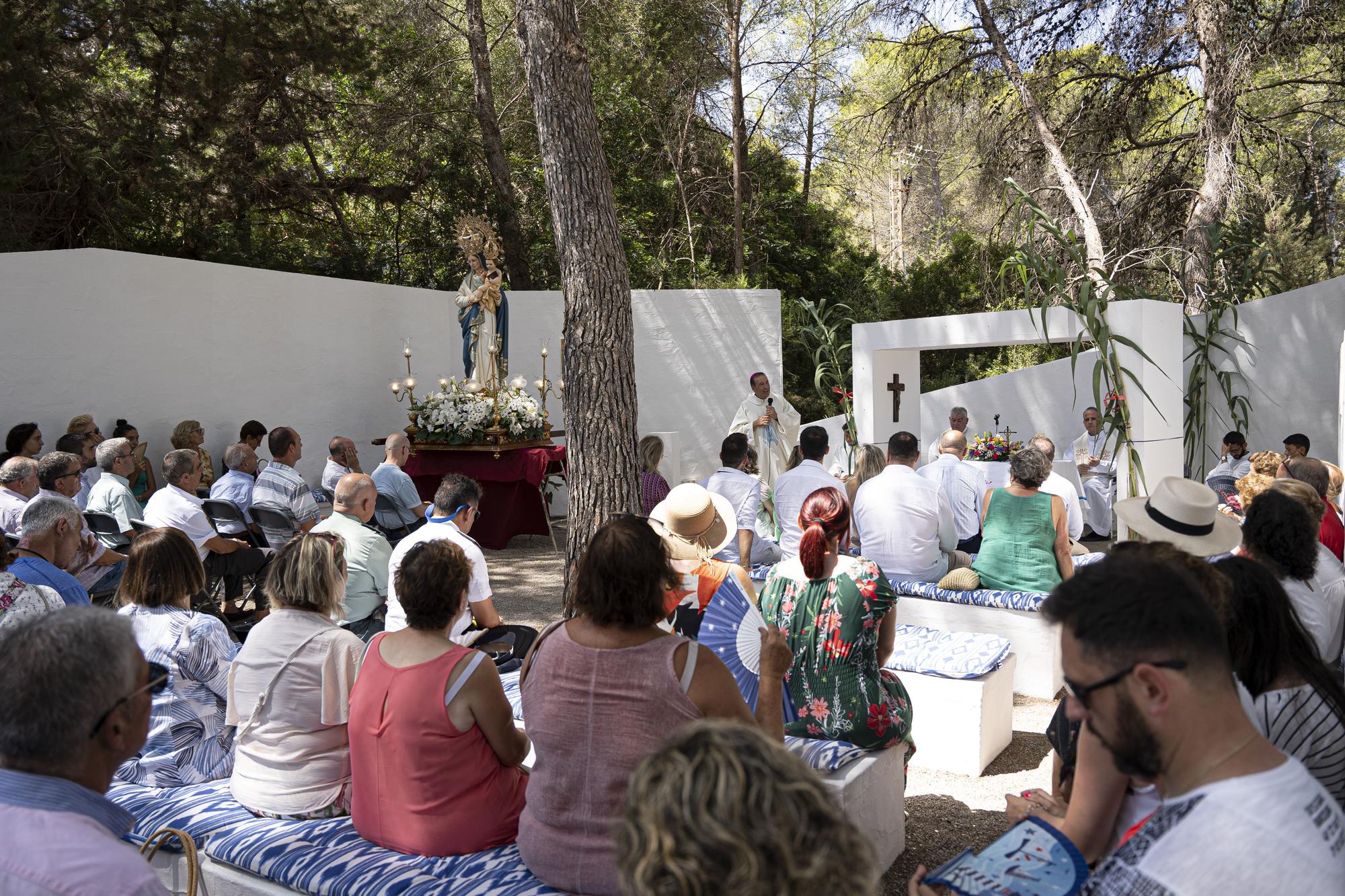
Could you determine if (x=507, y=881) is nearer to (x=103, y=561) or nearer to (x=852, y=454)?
(x=103, y=561)

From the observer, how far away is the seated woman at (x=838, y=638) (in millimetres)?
3273

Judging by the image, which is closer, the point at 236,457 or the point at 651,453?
the point at 651,453

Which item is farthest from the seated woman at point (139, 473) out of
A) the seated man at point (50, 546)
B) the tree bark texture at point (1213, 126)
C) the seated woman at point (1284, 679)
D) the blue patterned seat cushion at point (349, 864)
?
the tree bark texture at point (1213, 126)

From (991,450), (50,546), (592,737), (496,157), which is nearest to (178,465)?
(50,546)

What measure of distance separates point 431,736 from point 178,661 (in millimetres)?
1089

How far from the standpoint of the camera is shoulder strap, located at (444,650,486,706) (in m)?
2.52

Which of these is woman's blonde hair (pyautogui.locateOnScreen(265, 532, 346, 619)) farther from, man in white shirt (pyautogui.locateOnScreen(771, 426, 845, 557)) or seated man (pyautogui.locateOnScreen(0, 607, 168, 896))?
man in white shirt (pyautogui.locateOnScreen(771, 426, 845, 557))

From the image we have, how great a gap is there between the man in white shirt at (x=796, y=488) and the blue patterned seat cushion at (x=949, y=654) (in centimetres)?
125

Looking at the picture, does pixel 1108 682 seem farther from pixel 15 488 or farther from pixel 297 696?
pixel 15 488

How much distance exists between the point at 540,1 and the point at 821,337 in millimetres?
5378

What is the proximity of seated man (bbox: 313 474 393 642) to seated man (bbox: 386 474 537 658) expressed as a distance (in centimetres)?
27

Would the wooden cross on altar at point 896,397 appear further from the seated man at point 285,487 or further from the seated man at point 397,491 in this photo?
the seated man at point 285,487

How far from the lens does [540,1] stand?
15.5 ft

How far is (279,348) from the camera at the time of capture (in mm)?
9977
